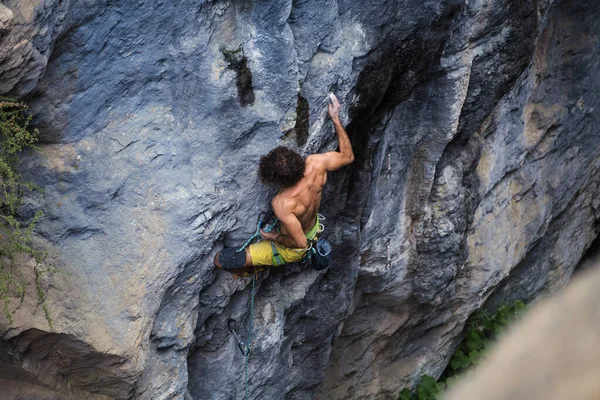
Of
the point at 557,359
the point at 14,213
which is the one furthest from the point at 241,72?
the point at 557,359

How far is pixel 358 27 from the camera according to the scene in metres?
5.06

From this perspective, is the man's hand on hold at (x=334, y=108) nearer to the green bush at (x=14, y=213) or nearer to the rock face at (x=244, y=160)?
the rock face at (x=244, y=160)

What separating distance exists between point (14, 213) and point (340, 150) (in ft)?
6.98

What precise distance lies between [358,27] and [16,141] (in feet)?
7.54

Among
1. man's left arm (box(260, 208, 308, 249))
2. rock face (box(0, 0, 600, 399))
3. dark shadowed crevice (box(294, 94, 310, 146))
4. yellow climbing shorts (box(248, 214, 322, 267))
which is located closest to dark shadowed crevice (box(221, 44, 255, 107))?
rock face (box(0, 0, 600, 399))

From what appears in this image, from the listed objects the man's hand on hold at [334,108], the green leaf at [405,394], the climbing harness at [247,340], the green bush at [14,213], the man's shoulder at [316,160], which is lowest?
the green leaf at [405,394]

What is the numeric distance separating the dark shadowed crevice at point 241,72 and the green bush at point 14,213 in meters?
1.21

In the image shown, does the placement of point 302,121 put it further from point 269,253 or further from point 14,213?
point 14,213

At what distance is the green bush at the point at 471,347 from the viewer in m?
7.95

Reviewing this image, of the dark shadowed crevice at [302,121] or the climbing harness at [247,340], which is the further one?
the climbing harness at [247,340]

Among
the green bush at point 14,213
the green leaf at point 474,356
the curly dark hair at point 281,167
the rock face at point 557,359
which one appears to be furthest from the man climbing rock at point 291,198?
the green leaf at point 474,356

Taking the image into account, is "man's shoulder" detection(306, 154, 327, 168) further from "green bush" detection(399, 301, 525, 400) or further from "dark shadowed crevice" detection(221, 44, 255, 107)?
"green bush" detection(399, 301, 525, 400)

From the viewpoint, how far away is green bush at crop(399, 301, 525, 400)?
7.95 metres

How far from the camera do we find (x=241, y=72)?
15.3 ft
